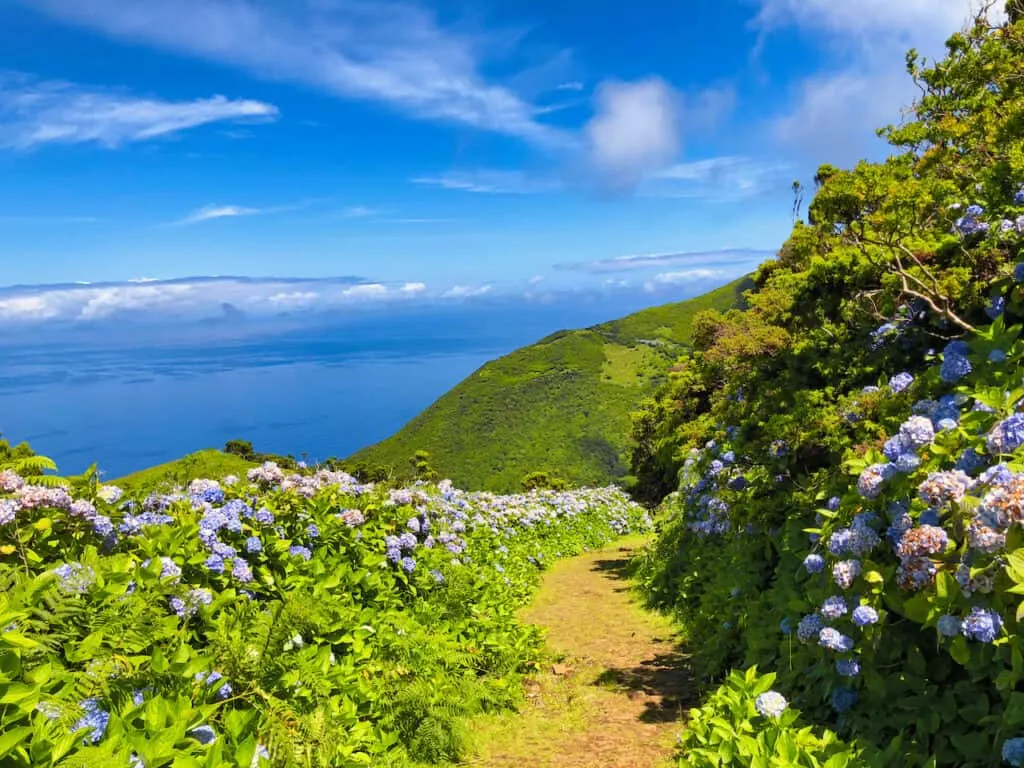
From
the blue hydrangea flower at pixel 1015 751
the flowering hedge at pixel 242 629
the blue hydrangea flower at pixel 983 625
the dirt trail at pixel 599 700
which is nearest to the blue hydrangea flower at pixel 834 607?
the blue hydrangea flower at pixel 983 625

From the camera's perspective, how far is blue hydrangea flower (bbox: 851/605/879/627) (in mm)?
3383

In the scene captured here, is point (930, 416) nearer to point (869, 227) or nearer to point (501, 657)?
point (869, 227)

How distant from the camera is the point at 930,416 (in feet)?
13.7

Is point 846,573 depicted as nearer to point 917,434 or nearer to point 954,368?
point 917,434

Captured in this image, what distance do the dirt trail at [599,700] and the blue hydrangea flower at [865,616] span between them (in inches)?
78.7

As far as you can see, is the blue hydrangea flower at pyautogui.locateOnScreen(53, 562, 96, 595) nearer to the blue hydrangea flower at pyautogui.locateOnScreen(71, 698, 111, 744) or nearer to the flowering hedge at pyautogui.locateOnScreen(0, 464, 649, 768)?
the flowering hedge at pyautogui.locateOnScreen(0, 464, 649, 768)

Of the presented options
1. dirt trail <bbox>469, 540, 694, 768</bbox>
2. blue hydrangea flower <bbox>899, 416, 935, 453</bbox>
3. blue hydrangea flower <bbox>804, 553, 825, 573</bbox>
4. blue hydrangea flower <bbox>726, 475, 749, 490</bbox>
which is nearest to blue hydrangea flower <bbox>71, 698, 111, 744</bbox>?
dirt trail <bbox>469, 540, 694, 768</bbox>

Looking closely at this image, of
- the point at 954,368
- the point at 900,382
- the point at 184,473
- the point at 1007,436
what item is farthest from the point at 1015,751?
the point at 184,473

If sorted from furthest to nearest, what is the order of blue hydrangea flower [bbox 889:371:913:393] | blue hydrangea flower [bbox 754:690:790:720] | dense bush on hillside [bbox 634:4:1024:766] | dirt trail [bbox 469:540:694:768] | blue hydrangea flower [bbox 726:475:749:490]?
blue hydrangea flower [bbox 726:475:749:490] < dirt trail [bbox 469:540:694:768] < blue hydrangea flower [bbox 889:371:913:393] < blue hydrangea flower [bbox 754:690:790:720] < dense bush on hillside [bbox 634:4:1024:766]

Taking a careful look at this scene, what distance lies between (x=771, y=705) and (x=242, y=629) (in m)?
3.15

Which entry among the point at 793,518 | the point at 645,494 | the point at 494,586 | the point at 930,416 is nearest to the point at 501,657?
the point at 494,586

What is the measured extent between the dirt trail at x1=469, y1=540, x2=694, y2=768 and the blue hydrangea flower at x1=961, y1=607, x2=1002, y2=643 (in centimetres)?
262

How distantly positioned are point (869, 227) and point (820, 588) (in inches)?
137

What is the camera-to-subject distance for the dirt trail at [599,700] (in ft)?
16.4
